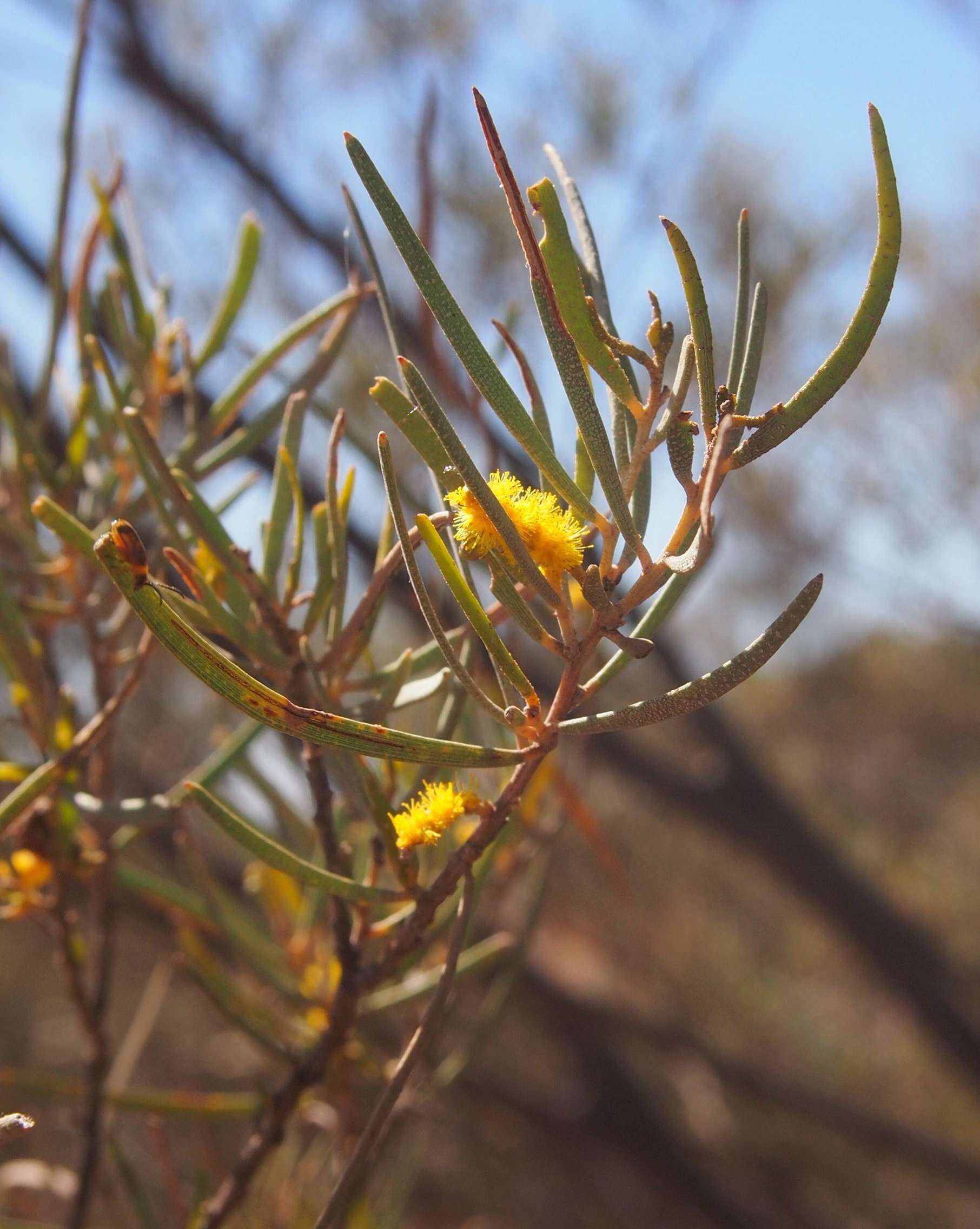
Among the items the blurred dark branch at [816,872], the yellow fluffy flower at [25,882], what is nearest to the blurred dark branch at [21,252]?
the yellow fluffy flower at [25,882]

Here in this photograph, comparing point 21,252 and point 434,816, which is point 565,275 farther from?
point 21,252

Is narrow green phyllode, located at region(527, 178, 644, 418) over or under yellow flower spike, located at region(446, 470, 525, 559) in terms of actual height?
over

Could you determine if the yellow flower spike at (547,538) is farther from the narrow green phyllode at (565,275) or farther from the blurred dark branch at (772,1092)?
the blurred dark branch at (772,1092)

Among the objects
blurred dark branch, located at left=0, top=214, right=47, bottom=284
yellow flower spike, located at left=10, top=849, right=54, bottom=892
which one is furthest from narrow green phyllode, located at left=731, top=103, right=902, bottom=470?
blurred dark branch, located at left=0, top=214, right=47, bottom=284

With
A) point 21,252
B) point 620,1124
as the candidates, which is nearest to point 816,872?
point 620,1124

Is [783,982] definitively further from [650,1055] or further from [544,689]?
[544,689]

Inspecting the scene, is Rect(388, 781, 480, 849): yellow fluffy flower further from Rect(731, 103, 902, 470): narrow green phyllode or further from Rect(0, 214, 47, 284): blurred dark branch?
Rect(0, 214, 47, 284): blurred dark branch
